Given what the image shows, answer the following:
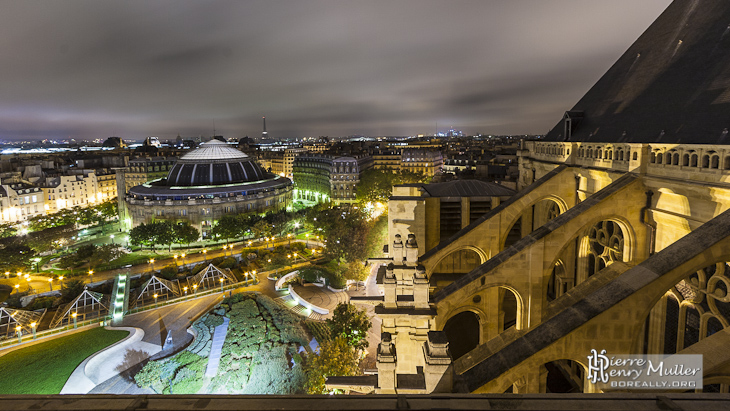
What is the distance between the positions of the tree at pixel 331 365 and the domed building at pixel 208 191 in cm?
5882

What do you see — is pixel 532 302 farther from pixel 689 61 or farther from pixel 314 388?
pixel 314 388

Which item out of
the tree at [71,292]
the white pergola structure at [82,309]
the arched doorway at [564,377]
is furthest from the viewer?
the tree at [71,292]

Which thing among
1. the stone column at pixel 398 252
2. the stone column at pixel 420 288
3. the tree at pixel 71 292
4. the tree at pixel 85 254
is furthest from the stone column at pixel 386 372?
A: the tree at pixel 85 254

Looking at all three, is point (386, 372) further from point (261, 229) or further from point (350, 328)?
point (261, 229)

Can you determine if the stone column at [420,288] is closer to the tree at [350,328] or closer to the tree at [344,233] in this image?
the tree at [350,328]

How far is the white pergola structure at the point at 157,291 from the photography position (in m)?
42.8

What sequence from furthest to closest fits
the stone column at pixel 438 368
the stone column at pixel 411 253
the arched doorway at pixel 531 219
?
the arched doorway at pixel 531 219, the stone column at pixel 411 253, the stone column at pixel 438 368

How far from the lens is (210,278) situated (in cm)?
4812

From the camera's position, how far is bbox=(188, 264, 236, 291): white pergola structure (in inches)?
1817

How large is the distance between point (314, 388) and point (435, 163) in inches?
4118

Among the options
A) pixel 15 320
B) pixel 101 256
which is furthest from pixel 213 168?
pixel 15 320

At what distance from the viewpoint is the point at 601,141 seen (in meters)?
18.0

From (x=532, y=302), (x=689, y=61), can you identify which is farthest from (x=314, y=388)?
(x=689, y=61)

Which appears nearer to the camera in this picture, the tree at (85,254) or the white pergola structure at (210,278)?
the white pergola structure at (210,278)
